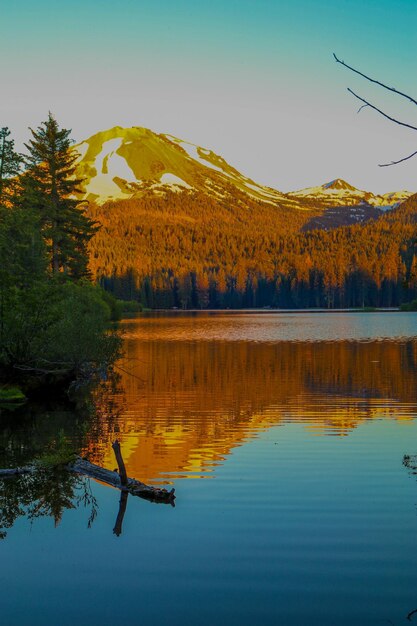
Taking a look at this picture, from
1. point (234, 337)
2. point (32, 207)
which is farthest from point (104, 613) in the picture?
point (234, 337)

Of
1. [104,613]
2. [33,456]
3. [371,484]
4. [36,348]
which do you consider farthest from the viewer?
[36,348]

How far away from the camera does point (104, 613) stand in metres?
8.29

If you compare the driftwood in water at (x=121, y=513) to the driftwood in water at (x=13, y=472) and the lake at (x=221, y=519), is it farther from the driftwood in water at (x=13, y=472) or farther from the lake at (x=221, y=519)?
the driftwood in water at (x=13, y=472)

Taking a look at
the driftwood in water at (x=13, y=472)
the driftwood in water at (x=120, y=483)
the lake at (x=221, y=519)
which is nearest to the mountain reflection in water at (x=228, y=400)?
the lake at (x=221, y=519)

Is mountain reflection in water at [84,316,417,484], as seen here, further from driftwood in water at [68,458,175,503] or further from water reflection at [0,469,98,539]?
water reflection at [0,469,98,539]

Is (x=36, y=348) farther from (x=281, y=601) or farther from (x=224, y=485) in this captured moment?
(x=281, y=601)

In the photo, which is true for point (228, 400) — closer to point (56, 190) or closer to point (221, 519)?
point (221, 519)

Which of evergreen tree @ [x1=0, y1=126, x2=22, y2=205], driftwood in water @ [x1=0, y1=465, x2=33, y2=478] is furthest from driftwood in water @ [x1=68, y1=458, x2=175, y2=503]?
evergreen tree @ [x1=0, y1=126, x2=22, y2=205]

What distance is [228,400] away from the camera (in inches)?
1013

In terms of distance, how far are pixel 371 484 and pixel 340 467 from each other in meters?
1.53

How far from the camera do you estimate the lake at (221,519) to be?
8500 mm

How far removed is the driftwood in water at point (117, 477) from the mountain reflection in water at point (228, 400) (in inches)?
44.7

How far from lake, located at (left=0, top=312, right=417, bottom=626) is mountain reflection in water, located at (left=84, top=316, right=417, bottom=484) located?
13 cm

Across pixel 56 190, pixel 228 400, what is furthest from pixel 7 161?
pixel 228 400
